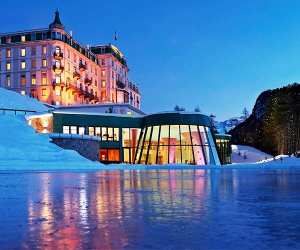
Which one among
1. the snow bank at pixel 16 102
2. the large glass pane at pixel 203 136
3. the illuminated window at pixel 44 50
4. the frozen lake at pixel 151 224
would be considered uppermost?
the illuminated window at pixel 44 50

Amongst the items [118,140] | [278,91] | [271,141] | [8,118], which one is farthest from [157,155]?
[278,91]

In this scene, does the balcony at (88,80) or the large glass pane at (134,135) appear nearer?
the large glass pane at (134,135)

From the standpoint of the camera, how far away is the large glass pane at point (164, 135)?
56.8 metres

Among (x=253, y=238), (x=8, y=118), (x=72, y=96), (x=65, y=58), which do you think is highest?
(x=65, y=58)

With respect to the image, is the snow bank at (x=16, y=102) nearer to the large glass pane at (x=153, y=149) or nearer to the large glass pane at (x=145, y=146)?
the large glass pane at (x=145, y=146)

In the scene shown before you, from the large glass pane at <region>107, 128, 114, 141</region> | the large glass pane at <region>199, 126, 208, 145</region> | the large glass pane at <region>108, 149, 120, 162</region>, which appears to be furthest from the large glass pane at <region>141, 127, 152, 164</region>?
the large glass pane at <region>108, 149, 120, 162</region>

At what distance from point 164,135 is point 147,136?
2.89 meters

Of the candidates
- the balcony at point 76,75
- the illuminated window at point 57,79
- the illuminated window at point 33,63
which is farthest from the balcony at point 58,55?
the balcony at point 76,75

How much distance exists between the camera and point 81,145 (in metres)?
47.2

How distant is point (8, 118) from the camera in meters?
45.8

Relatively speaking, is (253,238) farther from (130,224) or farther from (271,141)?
(271,141)

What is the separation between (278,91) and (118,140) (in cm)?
7081

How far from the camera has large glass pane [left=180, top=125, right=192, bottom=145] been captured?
55938 mm

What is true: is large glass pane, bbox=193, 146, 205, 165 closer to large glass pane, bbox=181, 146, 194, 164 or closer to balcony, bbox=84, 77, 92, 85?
large glass pane, bbox=181, 146, 194, 164
